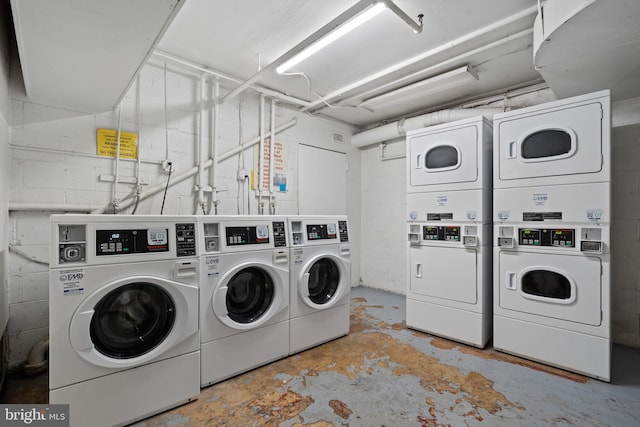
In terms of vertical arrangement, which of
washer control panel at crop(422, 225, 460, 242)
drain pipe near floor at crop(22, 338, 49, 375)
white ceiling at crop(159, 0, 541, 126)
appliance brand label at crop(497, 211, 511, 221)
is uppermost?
white ceiling at crop(159, 0, 541, 126)

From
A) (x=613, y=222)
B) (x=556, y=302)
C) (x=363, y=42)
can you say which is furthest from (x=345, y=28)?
(x=613, y=222)

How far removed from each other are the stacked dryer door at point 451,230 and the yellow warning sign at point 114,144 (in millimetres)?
2692

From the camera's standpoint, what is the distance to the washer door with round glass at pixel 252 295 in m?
2.08

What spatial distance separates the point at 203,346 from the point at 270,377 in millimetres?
552

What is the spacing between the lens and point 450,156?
2.82m

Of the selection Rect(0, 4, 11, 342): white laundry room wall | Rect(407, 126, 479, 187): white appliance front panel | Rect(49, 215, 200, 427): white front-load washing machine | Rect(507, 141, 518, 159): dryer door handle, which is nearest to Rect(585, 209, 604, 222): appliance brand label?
Rect(507, 141, 518, 159): dryer door handle

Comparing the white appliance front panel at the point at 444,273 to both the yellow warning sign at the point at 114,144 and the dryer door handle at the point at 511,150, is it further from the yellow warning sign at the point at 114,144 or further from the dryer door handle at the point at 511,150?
the yellow warning sign at the point at 114,144

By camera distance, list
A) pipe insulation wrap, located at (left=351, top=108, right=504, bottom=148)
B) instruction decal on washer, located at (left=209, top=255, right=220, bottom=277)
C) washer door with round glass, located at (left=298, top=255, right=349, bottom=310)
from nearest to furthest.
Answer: instruction decal on washer, located at (left=209, top=255, right=220, bottom=277)
washer door with round glass, located at (left=298, top=255, right=349, bottom=310)
pipe insulation wrap, located at (left=351, top=108, right=504, bottom=148)

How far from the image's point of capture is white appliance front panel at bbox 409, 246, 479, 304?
267 cm

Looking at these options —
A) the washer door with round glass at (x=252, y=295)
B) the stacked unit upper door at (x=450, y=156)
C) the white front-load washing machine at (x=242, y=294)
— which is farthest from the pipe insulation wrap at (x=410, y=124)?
the washer door with round glass at (x=252, y=295)

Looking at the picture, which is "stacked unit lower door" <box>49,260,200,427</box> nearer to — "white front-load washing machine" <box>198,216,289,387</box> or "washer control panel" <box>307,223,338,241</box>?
"white front-load washing machine" <box>198,216,289,387</box>

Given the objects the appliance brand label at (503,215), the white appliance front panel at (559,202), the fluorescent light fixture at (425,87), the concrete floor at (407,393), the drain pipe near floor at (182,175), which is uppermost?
the fluorescent light fixture at (425,87)

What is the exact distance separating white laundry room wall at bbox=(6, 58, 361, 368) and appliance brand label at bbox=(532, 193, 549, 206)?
2.65m

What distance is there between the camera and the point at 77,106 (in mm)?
2373
